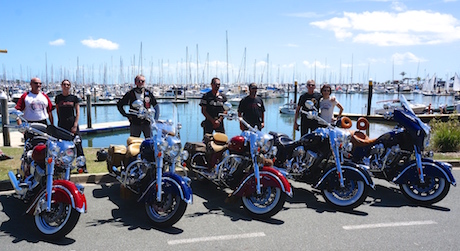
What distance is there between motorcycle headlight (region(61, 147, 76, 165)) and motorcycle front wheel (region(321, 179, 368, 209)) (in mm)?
3456

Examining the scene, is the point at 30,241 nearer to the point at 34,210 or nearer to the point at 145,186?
the point at 34,210

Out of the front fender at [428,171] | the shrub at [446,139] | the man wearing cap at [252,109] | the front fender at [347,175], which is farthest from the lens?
the shrub at [446,139]

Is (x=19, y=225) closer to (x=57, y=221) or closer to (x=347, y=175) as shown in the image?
(x=57, y=221)

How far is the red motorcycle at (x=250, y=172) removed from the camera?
491cm

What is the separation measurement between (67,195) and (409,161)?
493cm

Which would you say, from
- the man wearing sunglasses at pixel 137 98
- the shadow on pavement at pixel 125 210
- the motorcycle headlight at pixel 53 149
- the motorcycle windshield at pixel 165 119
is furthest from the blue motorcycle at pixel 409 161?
the motorcycle headlight at pixel 53 149

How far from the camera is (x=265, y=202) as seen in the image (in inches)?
197

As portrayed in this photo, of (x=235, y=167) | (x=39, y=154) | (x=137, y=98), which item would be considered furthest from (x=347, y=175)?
(x=39, y=154)

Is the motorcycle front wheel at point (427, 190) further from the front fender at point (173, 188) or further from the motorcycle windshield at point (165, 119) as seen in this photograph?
the motorcycle windshield at point (165, 119)

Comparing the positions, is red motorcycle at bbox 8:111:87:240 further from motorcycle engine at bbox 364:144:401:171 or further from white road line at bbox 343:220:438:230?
motorcycle engine at bbox 364:144:401:171

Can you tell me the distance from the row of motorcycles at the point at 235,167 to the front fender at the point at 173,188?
0.5 inches

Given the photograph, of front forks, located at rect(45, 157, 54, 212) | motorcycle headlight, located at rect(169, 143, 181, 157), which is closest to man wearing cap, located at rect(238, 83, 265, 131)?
motorcycle headlight, located at rect(169, 143, 181, 157)

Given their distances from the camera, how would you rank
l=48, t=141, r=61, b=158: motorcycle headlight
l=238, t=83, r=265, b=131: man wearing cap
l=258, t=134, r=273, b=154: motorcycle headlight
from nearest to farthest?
l=48, t=141, r=61, b=158: motorcycle headlight → l=258, t=134, r=273, b=154: motorcycle headlight → l=238, t=83, r=265, b=131: man wearing cap

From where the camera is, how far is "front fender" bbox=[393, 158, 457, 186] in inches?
220
